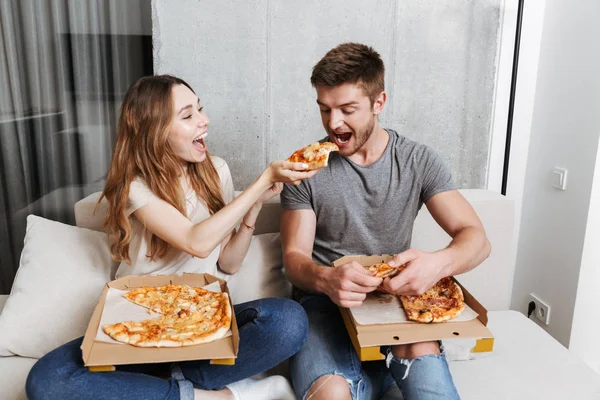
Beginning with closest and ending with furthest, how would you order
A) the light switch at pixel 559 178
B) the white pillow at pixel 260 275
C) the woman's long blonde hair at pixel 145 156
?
1. the woman's long blonde hair at pixel 145 156
2. the white pillow at pixel 260 275
3. the light switch at pixel 559 178

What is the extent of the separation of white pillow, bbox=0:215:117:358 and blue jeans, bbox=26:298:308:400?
252mm

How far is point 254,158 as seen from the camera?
252cm

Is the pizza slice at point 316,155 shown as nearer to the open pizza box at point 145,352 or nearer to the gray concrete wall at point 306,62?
the open pizza box at point 145,352

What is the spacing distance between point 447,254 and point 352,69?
2.03ft

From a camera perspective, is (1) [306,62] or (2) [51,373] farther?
(1) [306,62]

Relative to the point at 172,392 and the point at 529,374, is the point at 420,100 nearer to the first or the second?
the point at 529,374

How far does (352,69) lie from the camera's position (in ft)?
5.56

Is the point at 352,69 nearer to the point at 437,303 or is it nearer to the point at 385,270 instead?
the point at 385,270

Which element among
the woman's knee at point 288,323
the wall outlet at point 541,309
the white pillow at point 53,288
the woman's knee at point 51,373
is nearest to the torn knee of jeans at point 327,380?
the woman's knee at point 288,323

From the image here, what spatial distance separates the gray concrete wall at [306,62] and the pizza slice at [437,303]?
1.13 m

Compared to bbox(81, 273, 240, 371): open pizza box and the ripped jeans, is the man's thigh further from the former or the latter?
bbox(81, 273, 240, 371): open pizza box

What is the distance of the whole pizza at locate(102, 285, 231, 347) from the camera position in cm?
133

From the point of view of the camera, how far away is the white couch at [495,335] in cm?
159

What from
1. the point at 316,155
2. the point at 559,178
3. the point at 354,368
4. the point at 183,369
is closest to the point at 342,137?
the point at 316,155
